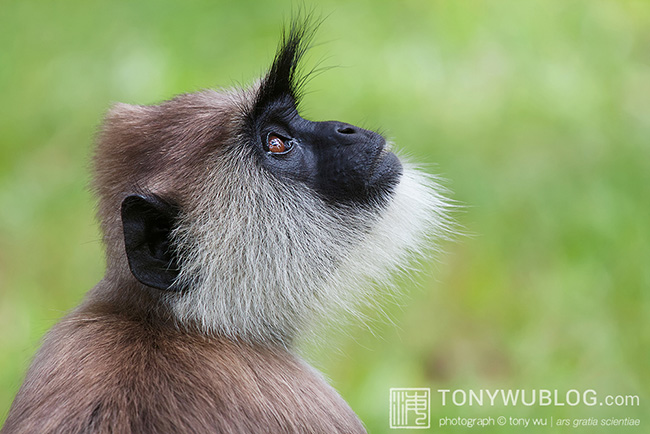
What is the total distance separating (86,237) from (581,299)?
3.69 m

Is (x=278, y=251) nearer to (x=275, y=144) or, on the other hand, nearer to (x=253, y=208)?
(x=253, y=208)

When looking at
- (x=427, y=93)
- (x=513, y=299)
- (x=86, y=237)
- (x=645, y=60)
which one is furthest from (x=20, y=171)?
(x=645, y=60)

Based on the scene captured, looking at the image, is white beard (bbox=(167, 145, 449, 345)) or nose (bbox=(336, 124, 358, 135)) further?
nose (bbox=(336, 124, 358, 135))

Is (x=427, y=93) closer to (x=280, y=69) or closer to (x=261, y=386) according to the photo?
(x=280, y=69)

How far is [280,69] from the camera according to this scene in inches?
135

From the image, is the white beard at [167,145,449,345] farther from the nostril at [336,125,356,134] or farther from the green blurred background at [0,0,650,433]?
the green blurred background at [0,0,650,433]

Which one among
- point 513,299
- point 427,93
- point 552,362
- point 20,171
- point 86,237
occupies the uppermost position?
point 427,93

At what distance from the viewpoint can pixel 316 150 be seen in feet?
11.0

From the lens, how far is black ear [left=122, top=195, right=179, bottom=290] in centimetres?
291

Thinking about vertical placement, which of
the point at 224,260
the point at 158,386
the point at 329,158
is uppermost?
the point at 329,158

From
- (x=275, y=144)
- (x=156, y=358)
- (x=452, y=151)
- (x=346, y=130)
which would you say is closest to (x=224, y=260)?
Result: (x=156, y=358)

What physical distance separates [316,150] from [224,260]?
0.61 meters

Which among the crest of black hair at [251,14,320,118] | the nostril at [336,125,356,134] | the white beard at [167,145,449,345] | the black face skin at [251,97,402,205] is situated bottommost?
the white beard at [167,145,449,345]

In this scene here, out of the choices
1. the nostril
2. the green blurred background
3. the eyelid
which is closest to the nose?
the nostril
